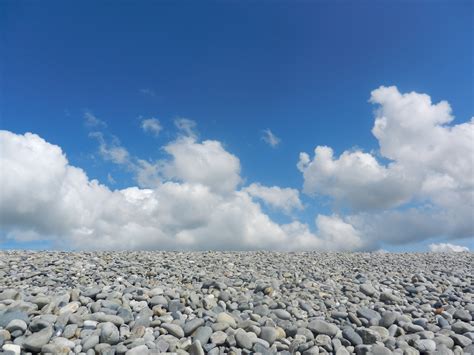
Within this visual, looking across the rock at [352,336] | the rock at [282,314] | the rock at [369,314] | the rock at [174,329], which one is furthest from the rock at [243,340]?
the rock at [369,314]

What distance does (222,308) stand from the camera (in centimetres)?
685

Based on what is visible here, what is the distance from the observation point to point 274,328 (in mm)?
5961

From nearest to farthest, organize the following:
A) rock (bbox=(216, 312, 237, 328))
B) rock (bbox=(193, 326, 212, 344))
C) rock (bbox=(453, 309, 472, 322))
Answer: rock (bbox=(193, 326, 212, 344))
rock (bbox=(216, 312, 237, 328))
rock (bbox=(453, 309, 472, 322))

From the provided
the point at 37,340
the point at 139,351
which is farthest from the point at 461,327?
the point at 37,340

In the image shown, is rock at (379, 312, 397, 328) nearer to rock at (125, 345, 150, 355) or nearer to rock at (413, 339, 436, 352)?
rock at (413, 339, 436, 352)

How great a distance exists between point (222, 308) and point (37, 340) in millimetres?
2978

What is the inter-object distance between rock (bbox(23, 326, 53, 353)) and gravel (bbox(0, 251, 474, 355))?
13 mm

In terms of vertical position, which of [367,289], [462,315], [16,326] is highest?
[367,289]

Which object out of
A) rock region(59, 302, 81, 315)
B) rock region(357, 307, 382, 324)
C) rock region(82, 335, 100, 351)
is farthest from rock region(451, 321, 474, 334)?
rock region(59, 302, 81, 315)

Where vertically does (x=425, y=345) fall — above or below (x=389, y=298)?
below

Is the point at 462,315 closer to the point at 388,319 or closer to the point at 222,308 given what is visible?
the point at 388,319

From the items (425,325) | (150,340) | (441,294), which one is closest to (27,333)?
(150,340)

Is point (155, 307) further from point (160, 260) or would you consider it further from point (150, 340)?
point (160, 260)

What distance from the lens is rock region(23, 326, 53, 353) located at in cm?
495
